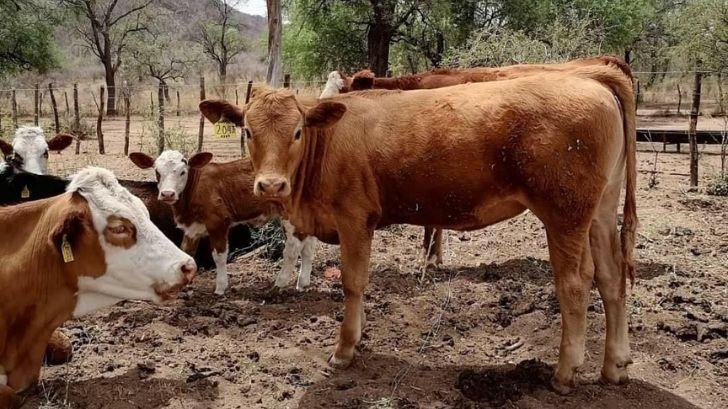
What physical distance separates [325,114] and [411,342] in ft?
6.78

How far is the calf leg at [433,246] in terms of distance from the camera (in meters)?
7.33

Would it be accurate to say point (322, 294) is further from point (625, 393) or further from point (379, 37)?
point (379, 37)

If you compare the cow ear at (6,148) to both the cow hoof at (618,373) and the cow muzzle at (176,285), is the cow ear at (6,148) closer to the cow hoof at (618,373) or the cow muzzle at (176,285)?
the cow muzzle at (176,285)

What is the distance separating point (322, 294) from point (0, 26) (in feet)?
90.9

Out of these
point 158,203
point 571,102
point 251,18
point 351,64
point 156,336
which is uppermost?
point 251,18

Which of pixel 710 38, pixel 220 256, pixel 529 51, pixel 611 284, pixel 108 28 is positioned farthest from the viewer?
pixel 108 28

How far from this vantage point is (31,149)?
7.84 metres

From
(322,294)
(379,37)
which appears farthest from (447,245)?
(379,37)

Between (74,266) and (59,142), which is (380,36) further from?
(74,266)

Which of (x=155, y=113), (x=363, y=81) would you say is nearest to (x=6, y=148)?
(x=363, y=81)

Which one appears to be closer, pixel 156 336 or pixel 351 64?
pixel 156 336

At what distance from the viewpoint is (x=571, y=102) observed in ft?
13.5

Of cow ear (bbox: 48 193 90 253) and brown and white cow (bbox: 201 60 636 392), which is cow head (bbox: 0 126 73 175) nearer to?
cow ear (bbox: 48 193 90 253)

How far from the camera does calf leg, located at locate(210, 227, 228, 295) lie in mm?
6945
